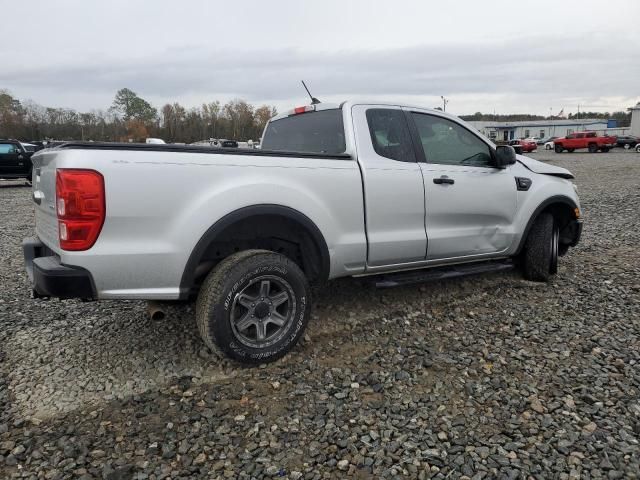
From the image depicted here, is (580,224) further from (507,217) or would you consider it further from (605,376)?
(605,376)

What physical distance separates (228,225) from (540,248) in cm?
333

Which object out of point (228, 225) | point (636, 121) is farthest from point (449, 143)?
point (636, 121)

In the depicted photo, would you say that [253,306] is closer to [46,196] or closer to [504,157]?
[46,196]

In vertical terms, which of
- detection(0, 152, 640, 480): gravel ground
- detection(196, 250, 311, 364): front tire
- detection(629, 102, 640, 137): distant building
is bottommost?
detection(0, 152, 640, 480): gravel ground

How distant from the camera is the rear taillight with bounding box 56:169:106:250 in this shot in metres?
→ 2.61

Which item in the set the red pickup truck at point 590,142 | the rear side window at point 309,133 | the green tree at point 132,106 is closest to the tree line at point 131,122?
the green tree at point 132,106

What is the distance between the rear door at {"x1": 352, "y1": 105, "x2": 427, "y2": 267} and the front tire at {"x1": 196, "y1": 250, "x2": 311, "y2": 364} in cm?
75

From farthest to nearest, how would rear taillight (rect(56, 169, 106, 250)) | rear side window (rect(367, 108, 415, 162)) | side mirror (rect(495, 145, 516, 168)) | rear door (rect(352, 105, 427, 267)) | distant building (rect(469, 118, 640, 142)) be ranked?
distant building (rect(469, 118, 640, 142)) < side mirror (rect(495, 145, 516, 168)) < rear side window (rect(367, 108, 415, 162)) < rear door (rect(352, 105, 427, 267)) < rear taillight (rect(56, 169, 106, 250))

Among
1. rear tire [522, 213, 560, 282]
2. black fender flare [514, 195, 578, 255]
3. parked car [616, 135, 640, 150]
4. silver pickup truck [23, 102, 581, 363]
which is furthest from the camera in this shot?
parked car [616, 135, 640, 150]

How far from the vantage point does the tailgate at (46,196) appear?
112 inches

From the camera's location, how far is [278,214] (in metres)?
3.14

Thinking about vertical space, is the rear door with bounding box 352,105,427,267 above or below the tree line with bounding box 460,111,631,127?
below

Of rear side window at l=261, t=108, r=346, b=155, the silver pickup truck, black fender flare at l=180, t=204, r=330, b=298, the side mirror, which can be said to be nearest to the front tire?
the silver pickup truck

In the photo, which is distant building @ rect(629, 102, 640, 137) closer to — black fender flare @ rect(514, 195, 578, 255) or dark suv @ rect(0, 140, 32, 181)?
dark suv @ rect(0, 140, 32, 181)
